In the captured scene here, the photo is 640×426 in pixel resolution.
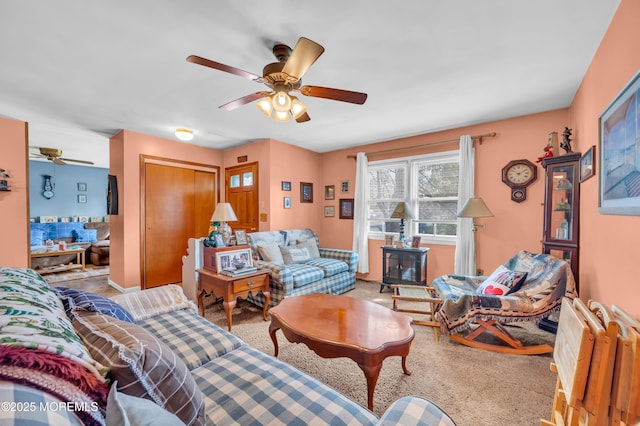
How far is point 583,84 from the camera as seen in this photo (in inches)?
88.9

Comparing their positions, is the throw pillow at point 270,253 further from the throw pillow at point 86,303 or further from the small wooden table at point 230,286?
the throw pillow at point 86,303

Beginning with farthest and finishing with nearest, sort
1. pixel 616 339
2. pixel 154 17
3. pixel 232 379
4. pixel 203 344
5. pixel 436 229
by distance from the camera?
pixel 436 229 → pixel 154 17 → pixel 203 344 → pixel 232 379 → pixel 616 339

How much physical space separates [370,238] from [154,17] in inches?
154

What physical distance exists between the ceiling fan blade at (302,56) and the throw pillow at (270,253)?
2.30 meters

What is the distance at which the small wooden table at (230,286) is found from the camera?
2.54m

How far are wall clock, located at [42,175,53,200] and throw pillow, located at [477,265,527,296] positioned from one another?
9138 mm

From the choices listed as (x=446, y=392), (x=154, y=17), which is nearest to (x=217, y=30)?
(x=154, y=17)

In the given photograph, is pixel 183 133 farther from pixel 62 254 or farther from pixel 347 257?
pixel 62 254

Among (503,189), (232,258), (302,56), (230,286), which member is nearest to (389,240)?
(503,189)

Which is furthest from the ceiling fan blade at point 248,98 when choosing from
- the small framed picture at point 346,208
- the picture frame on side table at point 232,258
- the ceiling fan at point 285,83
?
the small framed picture at point 346,208

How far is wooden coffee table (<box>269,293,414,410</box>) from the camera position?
148 cm

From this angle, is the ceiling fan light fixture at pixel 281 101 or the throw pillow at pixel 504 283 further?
the throw pillow at pixel 504 283

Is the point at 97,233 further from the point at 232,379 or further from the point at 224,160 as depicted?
the point at 232,379

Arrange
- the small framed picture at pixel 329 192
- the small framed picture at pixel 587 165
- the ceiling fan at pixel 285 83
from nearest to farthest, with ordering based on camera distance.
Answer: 1. the ceiling fan at pixel 285 83
2. the small framed picture at pixel 587 165
3. the small framed picture at pixel 329 192
